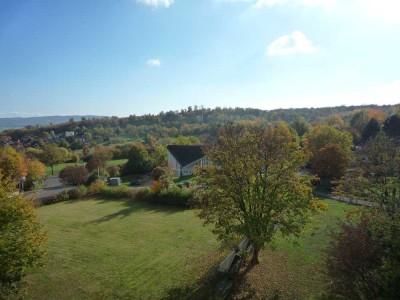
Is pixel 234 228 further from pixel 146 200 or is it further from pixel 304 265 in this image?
pixel 146 200

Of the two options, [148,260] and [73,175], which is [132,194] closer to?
[73,175]

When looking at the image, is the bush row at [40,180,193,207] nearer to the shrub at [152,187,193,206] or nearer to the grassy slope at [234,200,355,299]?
the shrub at [152,187,193,206]

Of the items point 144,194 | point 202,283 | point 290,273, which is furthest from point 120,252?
point 144,194

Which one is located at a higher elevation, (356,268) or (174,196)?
(356,268)

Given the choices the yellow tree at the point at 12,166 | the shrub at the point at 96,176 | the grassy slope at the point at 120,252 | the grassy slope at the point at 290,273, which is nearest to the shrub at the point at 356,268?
the grassy slope at the point at 290,273

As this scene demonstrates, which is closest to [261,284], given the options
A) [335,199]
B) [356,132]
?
[335,199]
